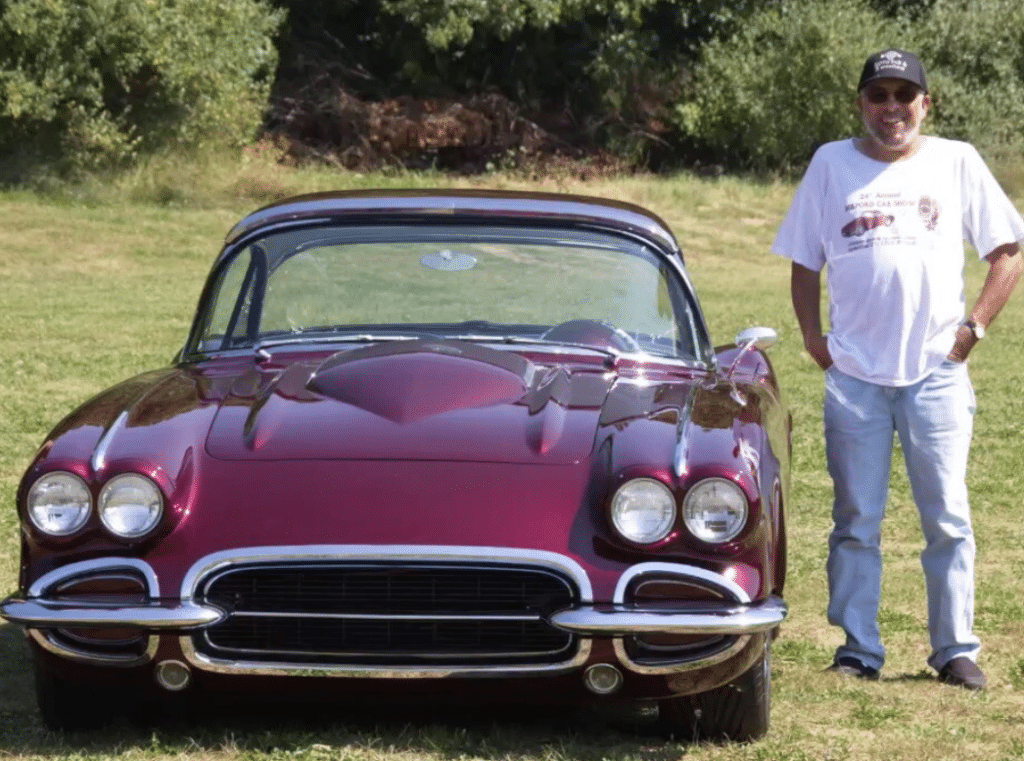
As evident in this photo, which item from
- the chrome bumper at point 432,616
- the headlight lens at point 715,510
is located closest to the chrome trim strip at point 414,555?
the chrome bumper at point 432,616

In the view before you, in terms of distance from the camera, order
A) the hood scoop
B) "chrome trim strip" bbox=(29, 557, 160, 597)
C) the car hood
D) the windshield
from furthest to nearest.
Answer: the windshield
the hood scoop
the car hood
"chrome trim strip" bbox=(29, 557, 160, 597)

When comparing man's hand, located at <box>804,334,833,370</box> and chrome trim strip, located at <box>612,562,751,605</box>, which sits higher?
man's hand, located at <box>804,334,833,370</box>

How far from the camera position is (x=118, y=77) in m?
31.1

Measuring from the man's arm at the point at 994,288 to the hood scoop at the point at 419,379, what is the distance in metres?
1.31

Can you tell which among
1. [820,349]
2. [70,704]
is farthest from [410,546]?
[820,349]

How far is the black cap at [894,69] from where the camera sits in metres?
5.59

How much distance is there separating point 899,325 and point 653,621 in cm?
155

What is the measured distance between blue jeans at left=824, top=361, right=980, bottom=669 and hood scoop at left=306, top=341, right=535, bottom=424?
1.04 meters

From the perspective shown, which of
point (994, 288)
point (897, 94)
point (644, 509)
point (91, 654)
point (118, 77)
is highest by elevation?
point (897, 94)

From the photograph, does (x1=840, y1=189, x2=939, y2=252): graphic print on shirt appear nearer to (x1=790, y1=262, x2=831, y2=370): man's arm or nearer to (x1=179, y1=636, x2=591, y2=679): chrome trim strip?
(x1=790, y1=262, x2=831, y2=370): man's arm

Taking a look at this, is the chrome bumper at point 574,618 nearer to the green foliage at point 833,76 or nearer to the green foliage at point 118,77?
the green foliage at point 118,77

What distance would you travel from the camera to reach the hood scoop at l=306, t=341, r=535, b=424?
16.7 feet

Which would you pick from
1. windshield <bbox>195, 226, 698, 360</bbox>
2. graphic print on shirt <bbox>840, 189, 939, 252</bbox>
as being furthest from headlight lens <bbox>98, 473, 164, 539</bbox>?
graphic print on shirt <bbox>840, 189, 939, 252</bbox>

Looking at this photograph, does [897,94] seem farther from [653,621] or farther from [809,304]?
[653,621]
